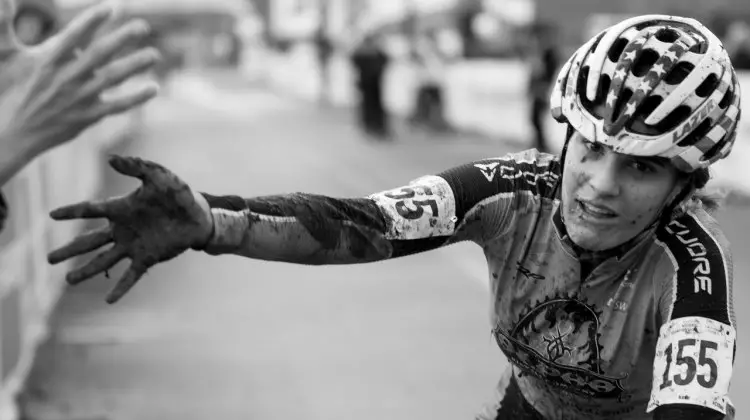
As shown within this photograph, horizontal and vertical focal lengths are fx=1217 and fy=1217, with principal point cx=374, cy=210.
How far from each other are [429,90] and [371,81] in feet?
6.29

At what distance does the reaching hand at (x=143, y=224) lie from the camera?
2555 mm

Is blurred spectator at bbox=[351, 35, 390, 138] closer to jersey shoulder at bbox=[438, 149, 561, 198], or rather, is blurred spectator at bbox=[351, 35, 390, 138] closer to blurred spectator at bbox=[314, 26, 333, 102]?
blurred spectator at bbox=[314, 26, 333, 102]

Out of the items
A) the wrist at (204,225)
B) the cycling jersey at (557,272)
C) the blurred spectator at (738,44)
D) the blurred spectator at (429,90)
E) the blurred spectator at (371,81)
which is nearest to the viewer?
the wrist at (204,225)

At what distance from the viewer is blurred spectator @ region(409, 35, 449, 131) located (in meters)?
28.2

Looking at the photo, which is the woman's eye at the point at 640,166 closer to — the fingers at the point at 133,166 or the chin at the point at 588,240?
the chin at the point at 588,240

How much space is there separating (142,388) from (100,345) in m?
1.22

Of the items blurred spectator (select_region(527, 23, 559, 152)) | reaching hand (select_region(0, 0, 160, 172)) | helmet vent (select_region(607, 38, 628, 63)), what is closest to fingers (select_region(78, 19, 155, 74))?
reaching hand (select_region(0, 0, 160, 172))

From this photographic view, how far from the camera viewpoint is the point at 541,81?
20375mm

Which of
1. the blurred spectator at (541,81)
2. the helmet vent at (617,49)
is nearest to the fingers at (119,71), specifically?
the helmet vent at (617,49)

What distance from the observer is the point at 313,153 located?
2330 centimetres

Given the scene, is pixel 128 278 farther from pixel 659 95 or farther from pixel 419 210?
pixel 659 95

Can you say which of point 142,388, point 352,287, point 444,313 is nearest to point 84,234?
point 142,388

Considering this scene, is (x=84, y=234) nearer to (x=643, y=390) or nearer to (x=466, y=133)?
(x=643, y=390)

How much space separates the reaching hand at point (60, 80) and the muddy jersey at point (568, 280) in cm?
81
